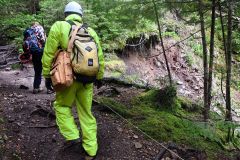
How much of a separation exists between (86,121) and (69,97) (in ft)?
1.53

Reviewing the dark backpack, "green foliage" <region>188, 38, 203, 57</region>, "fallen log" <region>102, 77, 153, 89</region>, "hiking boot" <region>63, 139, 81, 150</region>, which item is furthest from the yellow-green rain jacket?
"green foliage" <region>188, 38, 203, 57</region>

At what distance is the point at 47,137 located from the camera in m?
6.27

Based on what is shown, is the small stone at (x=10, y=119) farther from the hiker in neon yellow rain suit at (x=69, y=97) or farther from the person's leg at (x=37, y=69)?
the person's leg at (x=37, y=69)

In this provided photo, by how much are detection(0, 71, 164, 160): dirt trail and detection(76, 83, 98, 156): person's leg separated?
0.22 metres

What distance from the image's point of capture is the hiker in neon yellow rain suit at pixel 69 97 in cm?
A: 526

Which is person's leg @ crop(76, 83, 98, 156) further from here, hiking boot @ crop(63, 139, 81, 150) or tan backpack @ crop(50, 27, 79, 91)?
tan backpack @ crop(50, 27, 79, 91)

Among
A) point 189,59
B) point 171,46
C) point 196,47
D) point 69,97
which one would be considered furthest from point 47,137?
point 196,47

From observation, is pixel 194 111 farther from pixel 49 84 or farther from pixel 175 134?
pixel 49 84

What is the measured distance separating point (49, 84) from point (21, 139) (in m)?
1.24

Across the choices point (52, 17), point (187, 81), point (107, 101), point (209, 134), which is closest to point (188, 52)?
point (187, 81)

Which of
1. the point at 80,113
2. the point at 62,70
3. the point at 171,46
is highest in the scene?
the point at 171,46

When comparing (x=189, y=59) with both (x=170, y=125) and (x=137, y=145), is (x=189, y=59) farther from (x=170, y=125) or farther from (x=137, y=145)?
(x=137, y=145)

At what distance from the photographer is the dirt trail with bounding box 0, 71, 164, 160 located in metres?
5.70

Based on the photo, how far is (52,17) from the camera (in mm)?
14570
